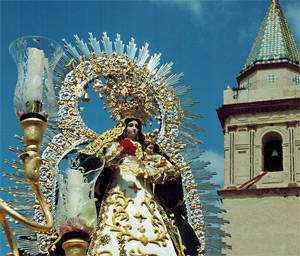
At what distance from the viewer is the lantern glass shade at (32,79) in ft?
28.5

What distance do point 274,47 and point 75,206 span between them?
25.9 metres

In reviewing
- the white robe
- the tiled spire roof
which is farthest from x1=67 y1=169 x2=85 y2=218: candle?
the tiled spire roof

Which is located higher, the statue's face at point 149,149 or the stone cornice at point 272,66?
the stone cornice at point 272,66

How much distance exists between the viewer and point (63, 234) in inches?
348

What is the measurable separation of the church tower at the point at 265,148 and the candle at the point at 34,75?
886 inches

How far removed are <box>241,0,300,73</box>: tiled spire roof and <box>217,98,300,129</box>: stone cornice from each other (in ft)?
5.46

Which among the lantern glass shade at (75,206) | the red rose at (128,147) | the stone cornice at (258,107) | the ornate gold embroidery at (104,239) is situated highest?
the stone cornice at (258,107)

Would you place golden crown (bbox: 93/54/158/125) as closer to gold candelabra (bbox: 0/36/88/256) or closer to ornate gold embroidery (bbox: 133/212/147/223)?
ornate gold embroidery (bbox: 133/212/147/223)

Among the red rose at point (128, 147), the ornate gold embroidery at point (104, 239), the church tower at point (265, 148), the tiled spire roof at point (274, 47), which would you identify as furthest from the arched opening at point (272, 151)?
the ornate gold embroidery at point (104, 239)

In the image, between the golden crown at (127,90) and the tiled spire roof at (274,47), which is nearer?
the golden crown at (127,90)

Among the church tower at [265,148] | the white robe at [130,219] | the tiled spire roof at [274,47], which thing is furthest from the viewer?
the tiled spire roof at [274,47]

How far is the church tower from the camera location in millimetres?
31359

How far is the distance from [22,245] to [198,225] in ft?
8.52

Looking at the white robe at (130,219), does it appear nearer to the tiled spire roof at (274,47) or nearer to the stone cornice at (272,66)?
the stone cornice at (272,66)
